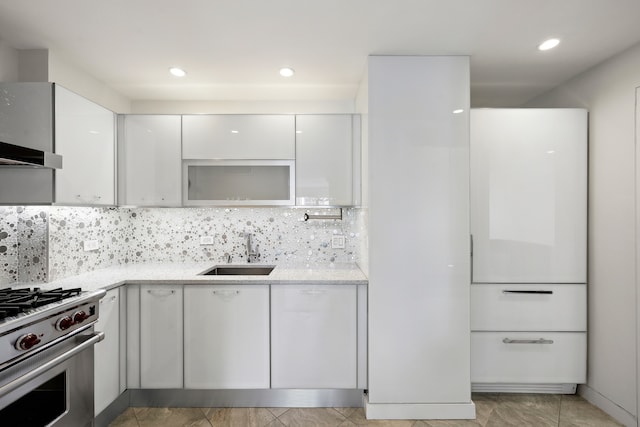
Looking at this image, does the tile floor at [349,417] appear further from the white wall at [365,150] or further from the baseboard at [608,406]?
the white wall at [365,150]

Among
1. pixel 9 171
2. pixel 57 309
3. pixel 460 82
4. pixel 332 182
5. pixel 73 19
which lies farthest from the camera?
pixel 332 182

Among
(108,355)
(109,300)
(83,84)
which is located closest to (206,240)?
(109,300)

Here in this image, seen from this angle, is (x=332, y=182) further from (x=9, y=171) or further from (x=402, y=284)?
(x=9, y=171)

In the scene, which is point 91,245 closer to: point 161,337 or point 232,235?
point 161,337

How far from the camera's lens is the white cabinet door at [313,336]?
2375 mm

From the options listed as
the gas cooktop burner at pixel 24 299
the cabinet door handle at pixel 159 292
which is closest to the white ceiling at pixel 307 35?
the gas cooktop burner at pixel 24 299

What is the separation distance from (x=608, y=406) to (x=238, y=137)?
329 centimetres

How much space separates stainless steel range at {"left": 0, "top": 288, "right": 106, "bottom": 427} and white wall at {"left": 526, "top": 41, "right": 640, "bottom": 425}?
322 cm

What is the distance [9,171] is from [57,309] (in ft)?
3.21

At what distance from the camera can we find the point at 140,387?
2.40m

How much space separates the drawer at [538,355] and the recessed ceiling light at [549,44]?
76.7 inches

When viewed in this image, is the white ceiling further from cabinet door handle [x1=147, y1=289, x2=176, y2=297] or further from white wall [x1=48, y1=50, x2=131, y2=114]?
cabinet door handle [x1=147, y1=289, x2=176, y2=297]

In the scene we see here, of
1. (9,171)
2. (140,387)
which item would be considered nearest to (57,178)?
(9,171)

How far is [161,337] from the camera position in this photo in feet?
7.85
